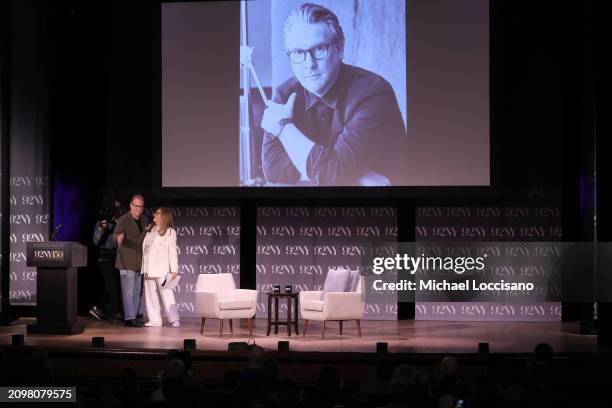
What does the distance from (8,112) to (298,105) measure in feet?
11.2

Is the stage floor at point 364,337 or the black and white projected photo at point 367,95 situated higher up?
the black and white projected photo at point 367,95

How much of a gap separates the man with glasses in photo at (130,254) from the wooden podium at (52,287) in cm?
90

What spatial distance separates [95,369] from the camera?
7246mm

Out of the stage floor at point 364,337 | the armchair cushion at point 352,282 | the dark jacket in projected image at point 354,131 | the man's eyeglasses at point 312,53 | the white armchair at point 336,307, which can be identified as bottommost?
the stage floor at point 364,337

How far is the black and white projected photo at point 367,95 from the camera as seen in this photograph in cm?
1045

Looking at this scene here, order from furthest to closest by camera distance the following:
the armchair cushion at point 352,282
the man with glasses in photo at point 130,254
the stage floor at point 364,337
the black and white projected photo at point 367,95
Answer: the black and white projected photo at point 367,95
the man with glasses in photo at point 130,254
the armchair cushion at point 352,282
the stage floor at point 364,337

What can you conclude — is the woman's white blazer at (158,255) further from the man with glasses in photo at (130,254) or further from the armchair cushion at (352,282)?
the armchair cushion at (352,282)

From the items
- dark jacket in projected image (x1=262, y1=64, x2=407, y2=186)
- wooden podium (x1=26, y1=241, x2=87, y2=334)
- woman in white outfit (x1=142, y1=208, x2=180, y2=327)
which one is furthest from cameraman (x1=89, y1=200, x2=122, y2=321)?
dark jacket in projected image (x1=262, y1=64, x2=407, y2=186)

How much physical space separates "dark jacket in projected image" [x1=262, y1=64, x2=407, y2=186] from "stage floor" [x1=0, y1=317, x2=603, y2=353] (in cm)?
180

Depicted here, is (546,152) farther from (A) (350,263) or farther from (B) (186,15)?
(B) (186,15)

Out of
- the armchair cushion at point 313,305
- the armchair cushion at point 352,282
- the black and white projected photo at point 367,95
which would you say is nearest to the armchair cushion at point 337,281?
the armchair cushion at point 352,282

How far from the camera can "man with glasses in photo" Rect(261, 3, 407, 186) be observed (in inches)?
413

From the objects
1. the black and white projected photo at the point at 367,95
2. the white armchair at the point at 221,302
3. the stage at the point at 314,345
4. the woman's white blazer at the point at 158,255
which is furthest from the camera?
the black and white projected photo at the point at 367,95

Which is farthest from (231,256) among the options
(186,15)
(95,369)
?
(95,369)
